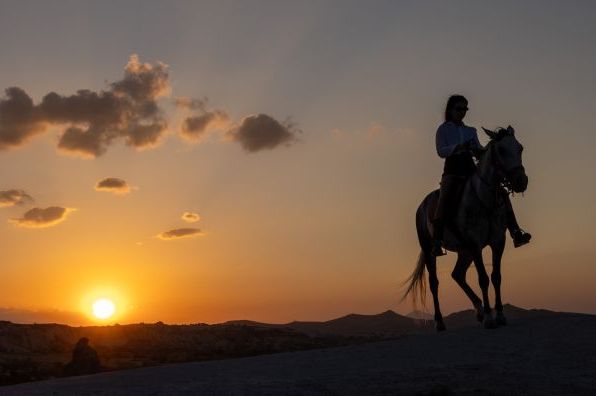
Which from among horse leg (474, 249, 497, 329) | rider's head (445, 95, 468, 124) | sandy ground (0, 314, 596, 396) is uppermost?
rider's head (445, 95, 468, 124)

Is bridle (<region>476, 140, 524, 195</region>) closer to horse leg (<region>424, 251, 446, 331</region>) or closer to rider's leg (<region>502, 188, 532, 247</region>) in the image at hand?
rider's leg (<region>502, 188, 532, 247</region>)

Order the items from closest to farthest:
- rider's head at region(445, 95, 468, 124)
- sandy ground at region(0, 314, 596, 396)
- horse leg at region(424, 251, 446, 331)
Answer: sandy ground at region(0, 314, 596, 396)
rider's head at region(445, 95, 468, 124)
horse leg at region(424, 251, 446, 331)

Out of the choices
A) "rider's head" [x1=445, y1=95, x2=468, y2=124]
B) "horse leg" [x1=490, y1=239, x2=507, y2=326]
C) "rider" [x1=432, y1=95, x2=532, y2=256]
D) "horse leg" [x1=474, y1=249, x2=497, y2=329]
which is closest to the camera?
"horse leg" [x1=474, y1=249, x2=497, y2=329]

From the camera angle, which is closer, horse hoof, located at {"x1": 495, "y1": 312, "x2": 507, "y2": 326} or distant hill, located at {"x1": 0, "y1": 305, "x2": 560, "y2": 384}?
horse hoof, located at {"x1": 495, "y1": 312, "x2": 507, "y2": 326}

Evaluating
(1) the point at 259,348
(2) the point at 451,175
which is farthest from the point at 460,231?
(1) the point at 259,348

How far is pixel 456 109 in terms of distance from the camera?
1325 cm

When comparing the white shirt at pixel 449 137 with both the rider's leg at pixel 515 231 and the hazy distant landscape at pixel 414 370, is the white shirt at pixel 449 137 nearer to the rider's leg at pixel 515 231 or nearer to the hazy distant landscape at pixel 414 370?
the rider's leg at pixel 515 231

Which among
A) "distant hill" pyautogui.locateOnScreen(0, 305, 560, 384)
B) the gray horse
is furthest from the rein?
"distant hill" pyautogui.locateOnScreen(0, 305, 560, 384)

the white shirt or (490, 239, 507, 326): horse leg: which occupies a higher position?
the white shirt

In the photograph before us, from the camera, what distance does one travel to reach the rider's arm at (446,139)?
12.9 m

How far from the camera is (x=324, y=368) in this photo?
907 cm

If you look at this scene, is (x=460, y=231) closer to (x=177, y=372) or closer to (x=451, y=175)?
(x=451, y=175)

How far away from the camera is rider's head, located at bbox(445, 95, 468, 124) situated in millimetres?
13250

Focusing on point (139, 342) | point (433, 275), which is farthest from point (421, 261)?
point (139, 342)
